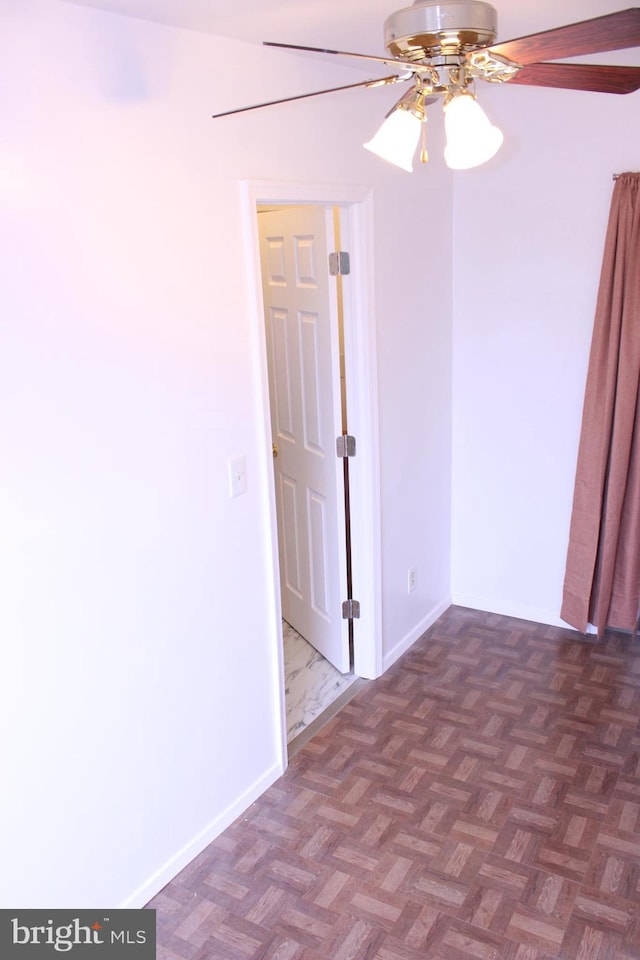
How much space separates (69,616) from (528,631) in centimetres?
253

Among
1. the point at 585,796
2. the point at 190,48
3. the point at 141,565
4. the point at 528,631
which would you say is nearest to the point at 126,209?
the point at 190,48

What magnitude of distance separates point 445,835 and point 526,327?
2.21 m

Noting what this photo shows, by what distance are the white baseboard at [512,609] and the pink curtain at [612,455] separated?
Result: 0.41 feet

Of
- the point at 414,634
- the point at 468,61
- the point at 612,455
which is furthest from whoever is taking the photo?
the point at 414,634

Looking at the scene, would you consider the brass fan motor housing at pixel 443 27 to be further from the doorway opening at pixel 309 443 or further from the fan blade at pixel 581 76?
the doorway opening at pixel 309 443

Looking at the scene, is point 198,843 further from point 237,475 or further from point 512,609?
point 512,609

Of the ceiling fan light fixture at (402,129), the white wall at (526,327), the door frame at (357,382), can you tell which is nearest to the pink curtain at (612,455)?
the white wall at (526,327)

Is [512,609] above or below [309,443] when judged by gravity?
below

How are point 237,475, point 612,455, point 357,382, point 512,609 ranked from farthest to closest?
point 512,609, point 612,455, point 357,382, point 237,475

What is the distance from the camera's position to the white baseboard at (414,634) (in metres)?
3.72

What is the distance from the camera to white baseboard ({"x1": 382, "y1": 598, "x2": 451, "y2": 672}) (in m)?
3.72

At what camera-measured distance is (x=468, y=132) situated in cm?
155

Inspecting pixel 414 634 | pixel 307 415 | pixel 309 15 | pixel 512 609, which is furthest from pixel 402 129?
pixel 512 609

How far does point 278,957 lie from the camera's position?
89.7 inches
